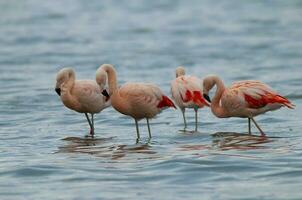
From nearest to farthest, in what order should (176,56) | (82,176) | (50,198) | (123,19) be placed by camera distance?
(50,198) → (82,176) → (176,56) → (123,19)

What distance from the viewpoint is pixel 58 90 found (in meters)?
12.4

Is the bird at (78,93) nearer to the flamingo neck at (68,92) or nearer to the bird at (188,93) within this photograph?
the flamingo neck at (68,92)

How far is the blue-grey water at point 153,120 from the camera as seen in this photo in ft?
31.4

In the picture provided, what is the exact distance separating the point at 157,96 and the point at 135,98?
396 mm

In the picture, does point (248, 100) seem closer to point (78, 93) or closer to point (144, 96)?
point (144, 96)

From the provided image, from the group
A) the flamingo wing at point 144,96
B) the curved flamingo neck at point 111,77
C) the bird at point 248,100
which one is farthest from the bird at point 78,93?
the bird at point 248,100

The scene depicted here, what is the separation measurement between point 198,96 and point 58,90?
6.03ft

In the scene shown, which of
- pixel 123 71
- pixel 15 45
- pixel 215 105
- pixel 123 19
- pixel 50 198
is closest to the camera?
pixel 50 198

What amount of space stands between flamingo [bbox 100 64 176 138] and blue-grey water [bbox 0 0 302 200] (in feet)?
1.31

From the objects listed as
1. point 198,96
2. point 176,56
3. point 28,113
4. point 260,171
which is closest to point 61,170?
point 260,171

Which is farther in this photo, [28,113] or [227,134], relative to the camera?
[28,113]

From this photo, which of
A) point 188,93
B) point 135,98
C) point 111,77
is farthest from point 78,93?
point 188,93

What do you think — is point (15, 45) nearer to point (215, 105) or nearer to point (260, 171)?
point (215, 105)

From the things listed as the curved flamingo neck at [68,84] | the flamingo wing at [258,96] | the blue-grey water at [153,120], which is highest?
the curved flamingo neck at [68,84]
